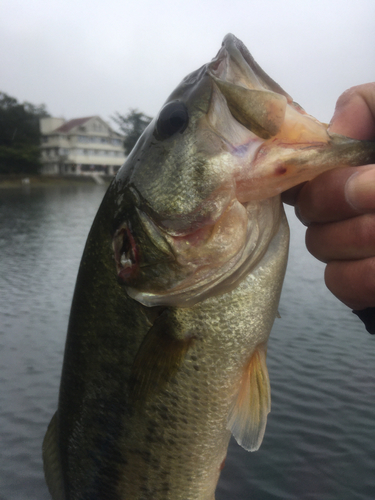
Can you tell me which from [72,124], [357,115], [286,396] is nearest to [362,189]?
[357,115]

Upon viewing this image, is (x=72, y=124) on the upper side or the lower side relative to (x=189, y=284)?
upper

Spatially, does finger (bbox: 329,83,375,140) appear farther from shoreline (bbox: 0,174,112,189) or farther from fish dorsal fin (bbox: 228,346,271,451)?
shoreline (bbox: 0,174,112,189)

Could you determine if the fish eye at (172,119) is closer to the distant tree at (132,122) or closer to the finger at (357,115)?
the finger at (357,115)

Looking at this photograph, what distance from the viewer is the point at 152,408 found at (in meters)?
1.90

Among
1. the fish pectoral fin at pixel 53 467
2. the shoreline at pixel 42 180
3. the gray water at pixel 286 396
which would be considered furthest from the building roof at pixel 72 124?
the fish pectoral fin at pixel 53 467

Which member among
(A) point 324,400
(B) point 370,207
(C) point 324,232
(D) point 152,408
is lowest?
(A) point 324,400

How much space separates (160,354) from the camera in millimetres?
1789

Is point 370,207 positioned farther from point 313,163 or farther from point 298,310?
point 298,310

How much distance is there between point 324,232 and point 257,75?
669mm

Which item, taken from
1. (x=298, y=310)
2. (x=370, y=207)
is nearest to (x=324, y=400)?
(x=298, y=310)

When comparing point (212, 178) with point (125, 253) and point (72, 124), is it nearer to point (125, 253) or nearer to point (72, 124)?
point (125, 253)

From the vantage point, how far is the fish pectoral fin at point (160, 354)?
1770mm

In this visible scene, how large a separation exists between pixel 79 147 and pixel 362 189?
72243mm

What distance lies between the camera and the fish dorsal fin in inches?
71.9
